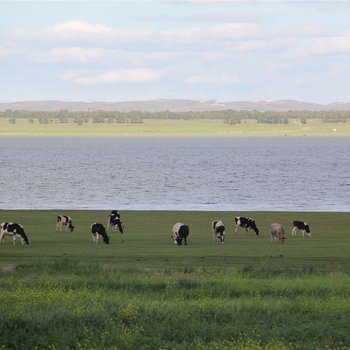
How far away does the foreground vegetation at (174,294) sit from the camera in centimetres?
2116

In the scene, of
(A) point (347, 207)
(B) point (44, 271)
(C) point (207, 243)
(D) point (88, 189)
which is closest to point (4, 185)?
(D) point (88, 189)

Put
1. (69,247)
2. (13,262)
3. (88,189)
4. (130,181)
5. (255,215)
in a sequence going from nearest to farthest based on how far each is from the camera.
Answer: (13,262), (69,247), (255,215), (88,189), (130,181)

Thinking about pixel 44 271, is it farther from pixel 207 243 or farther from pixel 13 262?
pixel 207 243

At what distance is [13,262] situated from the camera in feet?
107

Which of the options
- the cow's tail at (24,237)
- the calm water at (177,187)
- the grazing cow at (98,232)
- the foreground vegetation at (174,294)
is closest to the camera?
the foreground vegetation at (174,294)

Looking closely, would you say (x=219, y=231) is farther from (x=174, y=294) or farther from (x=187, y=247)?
(x=174, y=294)

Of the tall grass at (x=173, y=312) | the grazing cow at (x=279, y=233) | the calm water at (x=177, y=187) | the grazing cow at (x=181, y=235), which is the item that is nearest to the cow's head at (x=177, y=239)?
the grazing cow at (x=181, y=235)

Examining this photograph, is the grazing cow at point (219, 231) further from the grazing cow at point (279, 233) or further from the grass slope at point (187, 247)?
the grazing cow at point (279, 233)

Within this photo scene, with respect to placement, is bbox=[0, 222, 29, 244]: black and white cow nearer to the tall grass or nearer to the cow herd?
the cow herd

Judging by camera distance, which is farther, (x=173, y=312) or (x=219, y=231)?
(x=219, y=231)

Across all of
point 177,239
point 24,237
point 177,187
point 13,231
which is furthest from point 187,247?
point 177,187

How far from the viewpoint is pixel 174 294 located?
84.3ft

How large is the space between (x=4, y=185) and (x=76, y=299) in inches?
2822

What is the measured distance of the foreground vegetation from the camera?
21156 millimetres
